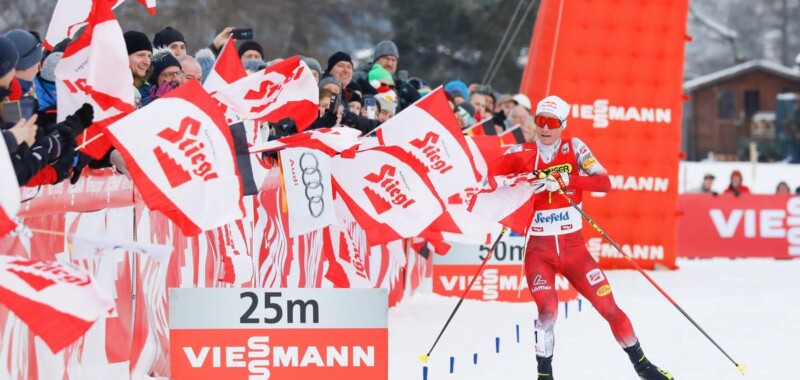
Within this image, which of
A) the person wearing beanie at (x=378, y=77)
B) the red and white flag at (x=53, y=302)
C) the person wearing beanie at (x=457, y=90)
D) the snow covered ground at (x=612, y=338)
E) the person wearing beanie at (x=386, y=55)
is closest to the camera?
the red and white flag at (x=53, y=302)

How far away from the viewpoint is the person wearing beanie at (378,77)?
492 inches

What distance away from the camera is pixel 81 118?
6.07m

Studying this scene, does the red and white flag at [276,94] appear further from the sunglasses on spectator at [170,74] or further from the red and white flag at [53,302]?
the red and white flag at [53,302]

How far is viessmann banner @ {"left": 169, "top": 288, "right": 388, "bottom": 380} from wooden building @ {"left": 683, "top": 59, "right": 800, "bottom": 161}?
5139 cm

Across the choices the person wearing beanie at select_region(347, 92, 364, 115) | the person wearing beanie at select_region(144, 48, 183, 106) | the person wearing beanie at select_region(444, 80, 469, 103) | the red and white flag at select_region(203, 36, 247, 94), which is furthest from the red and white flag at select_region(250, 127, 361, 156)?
the person wearing beanie at select_region(444, 80, 469, 103)

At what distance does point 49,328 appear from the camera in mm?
5359

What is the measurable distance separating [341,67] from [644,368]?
13.0 ft

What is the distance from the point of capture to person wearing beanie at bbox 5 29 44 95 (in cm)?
604

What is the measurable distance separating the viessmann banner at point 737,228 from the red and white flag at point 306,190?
13.2 m

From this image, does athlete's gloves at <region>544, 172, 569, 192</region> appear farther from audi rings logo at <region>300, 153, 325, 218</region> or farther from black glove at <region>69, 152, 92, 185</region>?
black glove at <region>69, 152, 92, 185</region>

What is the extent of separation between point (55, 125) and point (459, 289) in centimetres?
756

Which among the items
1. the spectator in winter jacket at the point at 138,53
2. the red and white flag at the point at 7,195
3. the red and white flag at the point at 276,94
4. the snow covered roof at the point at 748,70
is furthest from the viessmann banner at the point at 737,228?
the snow covered roof at the point at 748,70

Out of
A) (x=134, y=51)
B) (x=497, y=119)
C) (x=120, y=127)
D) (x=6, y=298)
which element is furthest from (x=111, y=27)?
(x=497, y=119)

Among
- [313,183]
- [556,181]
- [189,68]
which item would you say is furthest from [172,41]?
[556,181]
